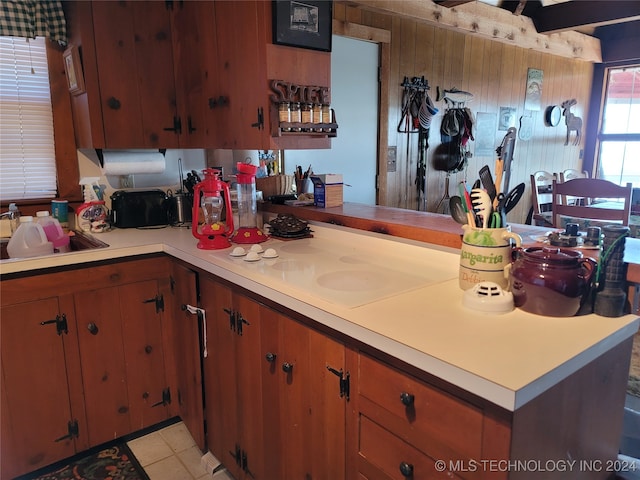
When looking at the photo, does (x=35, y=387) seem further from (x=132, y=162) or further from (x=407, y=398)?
(x=407, y=398)

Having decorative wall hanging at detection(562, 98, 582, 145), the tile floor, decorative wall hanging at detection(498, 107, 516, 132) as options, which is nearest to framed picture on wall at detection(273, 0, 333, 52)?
the tile floor

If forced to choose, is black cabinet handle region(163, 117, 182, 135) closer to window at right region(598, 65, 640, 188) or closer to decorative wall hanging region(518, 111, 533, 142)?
decorative wall hanging region(518, 111, 533, 142)

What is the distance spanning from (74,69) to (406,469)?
7.42 ft

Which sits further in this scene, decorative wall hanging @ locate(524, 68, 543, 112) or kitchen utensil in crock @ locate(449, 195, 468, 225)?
decorative wall hanging @ locate(524, 68, 543, 112)

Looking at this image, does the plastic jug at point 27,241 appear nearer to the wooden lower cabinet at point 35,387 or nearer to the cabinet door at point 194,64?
the wooden lower cabinet at point 35,387

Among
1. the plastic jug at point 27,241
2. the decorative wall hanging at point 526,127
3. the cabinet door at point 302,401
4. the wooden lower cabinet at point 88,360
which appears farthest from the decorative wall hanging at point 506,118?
the plastic jug at point 27,241

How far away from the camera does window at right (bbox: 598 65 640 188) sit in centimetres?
581

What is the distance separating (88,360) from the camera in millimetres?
2027

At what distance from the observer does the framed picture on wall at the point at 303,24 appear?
1.81 m

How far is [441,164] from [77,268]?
3346 mm

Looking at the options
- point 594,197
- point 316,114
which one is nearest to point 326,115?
point 316,114

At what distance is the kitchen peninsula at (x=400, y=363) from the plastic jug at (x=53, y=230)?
0.37 meters

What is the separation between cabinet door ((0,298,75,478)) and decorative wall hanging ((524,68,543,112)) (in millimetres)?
5103

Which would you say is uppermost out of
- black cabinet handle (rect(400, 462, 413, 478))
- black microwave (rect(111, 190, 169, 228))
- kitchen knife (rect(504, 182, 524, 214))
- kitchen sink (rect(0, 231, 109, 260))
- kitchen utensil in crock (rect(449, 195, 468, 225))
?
kitchen knife (rect(504, 182, 524, 214))
